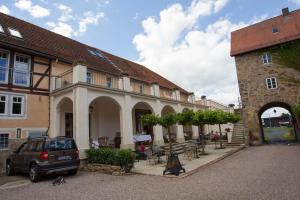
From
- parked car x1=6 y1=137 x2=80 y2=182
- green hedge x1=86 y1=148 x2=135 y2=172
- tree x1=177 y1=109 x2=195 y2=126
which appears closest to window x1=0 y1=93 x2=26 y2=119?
parked car x1=6 y1=137 x2=80 y2=182

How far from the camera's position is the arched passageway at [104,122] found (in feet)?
49.1

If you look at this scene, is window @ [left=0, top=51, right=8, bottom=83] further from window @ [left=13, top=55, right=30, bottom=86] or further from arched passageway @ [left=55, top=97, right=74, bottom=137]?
arched passageway @ [left=55, top=97, right=74, bottom=137]

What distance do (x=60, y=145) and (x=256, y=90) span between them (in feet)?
61.8

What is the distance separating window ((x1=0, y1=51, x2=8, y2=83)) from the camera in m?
11.1

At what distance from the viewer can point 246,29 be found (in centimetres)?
2419

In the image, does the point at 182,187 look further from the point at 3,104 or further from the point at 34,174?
the point at 3,104

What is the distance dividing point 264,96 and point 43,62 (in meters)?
19.2

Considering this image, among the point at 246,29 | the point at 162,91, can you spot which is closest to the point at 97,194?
the point at 162,91

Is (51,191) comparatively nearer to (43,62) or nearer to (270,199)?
(270,199)

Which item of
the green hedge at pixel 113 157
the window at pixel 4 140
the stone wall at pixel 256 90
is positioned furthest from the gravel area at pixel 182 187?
the stone wall at pixel 256 90

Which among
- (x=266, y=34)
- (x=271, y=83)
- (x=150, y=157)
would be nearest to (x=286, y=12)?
(x=266, y=34)

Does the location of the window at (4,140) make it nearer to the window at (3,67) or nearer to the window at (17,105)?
the window at (17,105)

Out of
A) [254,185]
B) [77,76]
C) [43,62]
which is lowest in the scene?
[254,185]

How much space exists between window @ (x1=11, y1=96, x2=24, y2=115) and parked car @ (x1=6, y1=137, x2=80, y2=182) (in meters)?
2.86
